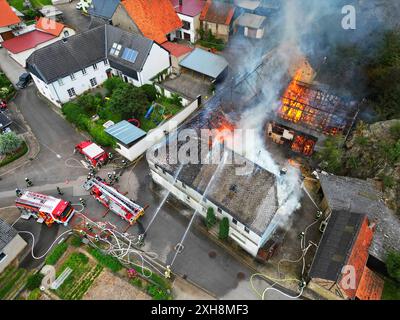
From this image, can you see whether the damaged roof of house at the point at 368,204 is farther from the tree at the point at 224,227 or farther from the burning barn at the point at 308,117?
the tree at the point at 224,227

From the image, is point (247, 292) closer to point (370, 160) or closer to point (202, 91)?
point (370, 160)

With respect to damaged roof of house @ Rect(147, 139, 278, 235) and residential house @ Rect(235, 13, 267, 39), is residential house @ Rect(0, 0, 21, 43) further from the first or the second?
damaged roof of house @ Rect(147, 139, 278, 235)

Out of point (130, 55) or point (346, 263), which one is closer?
point (346, 263)

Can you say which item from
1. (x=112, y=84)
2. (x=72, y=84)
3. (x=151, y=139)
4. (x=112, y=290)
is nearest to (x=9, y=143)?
(x=72, y=84)

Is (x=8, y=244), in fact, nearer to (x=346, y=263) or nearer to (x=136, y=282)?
(x=136, y=282)

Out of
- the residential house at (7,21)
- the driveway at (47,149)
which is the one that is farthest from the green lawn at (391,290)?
the residential house at (7,21)

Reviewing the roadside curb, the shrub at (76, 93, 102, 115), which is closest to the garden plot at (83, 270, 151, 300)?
the roadside curb

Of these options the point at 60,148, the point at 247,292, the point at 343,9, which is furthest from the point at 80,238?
the point at 343,9
